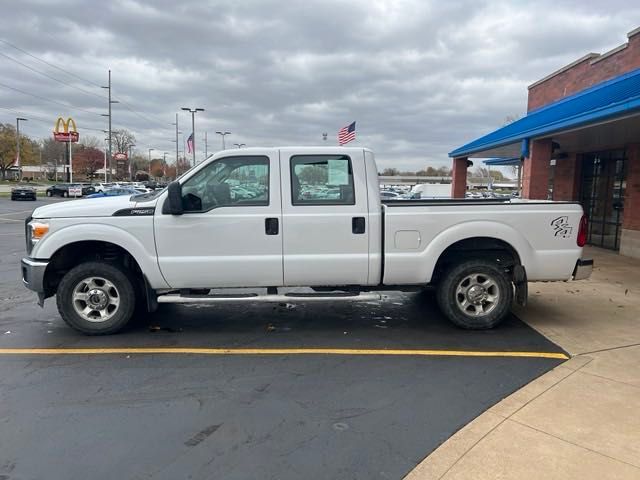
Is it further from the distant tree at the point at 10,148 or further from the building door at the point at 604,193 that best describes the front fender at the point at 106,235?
the distant tree at the point at 10,148

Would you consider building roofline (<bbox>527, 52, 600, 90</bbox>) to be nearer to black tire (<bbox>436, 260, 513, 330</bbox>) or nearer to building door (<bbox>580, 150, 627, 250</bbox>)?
building door (<bbox>580, 150, 627, 250</bbox>)

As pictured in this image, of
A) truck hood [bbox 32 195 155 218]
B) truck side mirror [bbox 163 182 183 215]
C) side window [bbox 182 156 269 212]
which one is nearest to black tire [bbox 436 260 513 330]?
side window [bbox 182 156 269 212]

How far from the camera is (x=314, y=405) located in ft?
12.6

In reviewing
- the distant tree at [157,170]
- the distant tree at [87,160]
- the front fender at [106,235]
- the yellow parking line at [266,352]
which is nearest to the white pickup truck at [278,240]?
the front fender at [106,235]

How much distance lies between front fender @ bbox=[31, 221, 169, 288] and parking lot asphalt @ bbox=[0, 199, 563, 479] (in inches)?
40.1

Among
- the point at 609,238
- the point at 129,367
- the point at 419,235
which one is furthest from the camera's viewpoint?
the point at 609,238

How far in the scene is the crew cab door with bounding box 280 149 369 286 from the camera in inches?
212

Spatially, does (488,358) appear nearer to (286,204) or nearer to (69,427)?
(286,204)

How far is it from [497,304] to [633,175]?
866cm

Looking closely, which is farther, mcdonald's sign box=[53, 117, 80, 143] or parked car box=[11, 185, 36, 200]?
mcdonald's sign box=[53, 117, 80, 143]

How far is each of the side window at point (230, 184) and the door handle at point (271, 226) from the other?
0.20m

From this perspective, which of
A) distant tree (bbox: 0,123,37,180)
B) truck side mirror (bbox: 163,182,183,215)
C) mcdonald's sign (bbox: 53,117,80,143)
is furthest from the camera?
distant tree (bbox: 0,123,37,180)

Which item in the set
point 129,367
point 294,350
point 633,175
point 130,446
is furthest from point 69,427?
point 633,175

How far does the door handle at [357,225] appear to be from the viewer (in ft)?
17.8
